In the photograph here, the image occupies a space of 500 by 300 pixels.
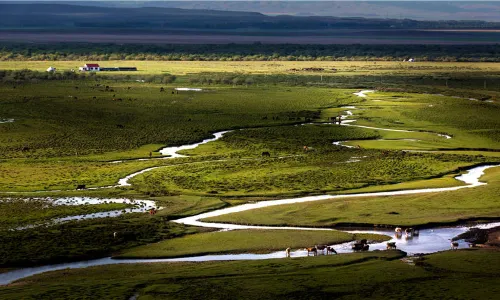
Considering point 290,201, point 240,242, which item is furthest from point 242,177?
point 240,242

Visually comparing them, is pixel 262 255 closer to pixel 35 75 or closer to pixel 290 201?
pixel 290 201

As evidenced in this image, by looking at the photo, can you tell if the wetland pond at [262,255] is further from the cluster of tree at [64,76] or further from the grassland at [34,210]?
Result: the cluster of tree at [64,76]

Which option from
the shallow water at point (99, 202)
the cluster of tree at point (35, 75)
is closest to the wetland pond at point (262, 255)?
the shallow water at point (99, 202)

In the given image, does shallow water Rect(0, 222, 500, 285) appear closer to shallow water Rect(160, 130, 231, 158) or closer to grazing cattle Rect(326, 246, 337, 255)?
grazing cattle Rect(326, 246, 337, 255)

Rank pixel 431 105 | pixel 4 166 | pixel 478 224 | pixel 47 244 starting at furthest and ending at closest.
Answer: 1. pixel 431 105
2. pixel 4 166
3. pixel 478 224
4. pixel 47 244

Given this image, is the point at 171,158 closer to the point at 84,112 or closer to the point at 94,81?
the point at 84,112

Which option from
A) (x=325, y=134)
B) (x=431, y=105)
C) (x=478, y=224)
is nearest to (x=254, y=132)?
(x=325, y=134)
